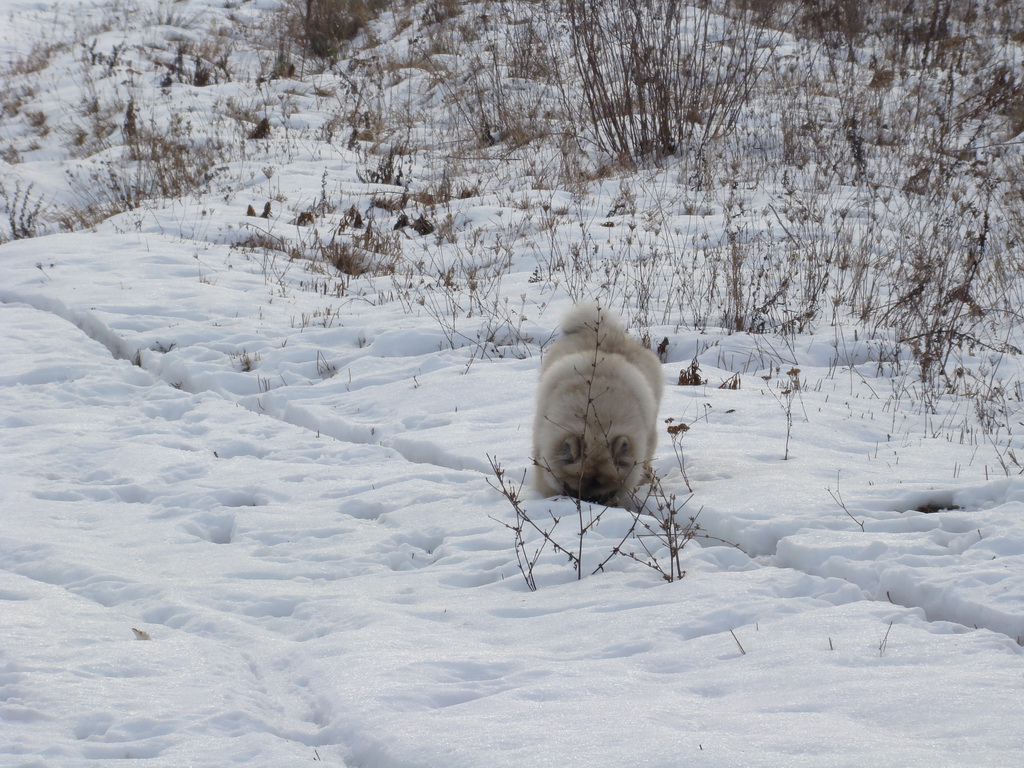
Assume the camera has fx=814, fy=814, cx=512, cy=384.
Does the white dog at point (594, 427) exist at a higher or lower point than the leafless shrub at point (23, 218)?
lower

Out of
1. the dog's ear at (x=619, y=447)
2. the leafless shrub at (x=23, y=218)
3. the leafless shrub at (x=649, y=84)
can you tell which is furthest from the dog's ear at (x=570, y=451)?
the leafless shrub at (x=649, y=84)

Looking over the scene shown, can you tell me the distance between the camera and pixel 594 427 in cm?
443

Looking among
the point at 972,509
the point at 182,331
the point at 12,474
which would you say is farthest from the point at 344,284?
the point at 972,509

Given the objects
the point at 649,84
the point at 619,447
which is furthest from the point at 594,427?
the point at 649,84

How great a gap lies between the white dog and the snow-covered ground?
0.17 metres

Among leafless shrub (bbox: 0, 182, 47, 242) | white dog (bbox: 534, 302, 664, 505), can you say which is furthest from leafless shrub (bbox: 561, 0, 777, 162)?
white dog (bbox: 534, 302, 664, 505)

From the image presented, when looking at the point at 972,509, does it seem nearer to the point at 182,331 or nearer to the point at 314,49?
the point at 182,331

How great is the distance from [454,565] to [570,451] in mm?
902

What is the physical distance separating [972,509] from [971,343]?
377 cm

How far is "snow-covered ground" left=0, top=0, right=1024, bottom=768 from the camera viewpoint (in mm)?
2555

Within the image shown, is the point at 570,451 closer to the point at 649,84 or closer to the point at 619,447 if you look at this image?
the point at 619,447

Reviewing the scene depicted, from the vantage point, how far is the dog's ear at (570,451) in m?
4.43

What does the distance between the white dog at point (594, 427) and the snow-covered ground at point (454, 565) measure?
0.17 meters

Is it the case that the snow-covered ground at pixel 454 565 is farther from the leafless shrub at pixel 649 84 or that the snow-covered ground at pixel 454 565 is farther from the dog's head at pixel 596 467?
the leafless shrub at pixel 649 84
